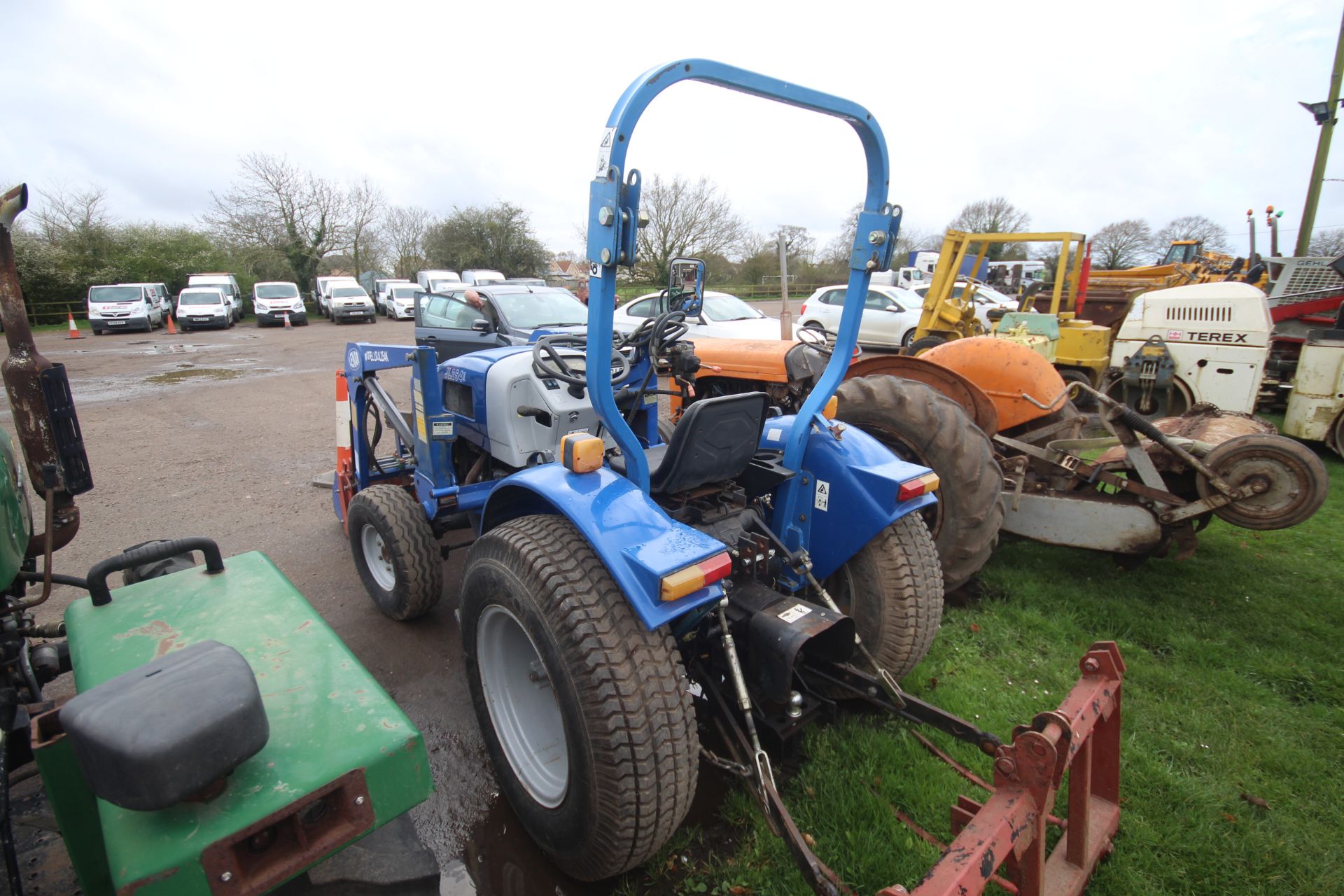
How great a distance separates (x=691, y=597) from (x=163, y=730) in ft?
3.74

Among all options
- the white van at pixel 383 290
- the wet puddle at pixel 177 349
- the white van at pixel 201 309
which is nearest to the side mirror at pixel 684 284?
the wet puddle at pixel 177 349

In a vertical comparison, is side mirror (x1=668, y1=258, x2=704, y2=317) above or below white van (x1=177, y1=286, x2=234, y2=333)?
above

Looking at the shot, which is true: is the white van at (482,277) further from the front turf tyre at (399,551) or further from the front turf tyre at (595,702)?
the front turf tyre at (595,702)

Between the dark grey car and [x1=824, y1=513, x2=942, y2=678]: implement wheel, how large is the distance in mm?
5275

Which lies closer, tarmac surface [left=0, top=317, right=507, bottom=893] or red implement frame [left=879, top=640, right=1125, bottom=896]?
red implement frame [left=879, top=640, right=1125, bottom=896]

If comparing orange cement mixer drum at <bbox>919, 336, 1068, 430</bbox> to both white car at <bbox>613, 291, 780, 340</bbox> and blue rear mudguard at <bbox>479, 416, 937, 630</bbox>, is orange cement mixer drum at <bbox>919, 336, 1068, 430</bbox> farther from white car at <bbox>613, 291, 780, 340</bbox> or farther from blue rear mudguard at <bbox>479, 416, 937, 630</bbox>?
white car at <bbox>613, 291, 780, 340</bbox>

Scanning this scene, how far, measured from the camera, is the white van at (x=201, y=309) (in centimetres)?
1995

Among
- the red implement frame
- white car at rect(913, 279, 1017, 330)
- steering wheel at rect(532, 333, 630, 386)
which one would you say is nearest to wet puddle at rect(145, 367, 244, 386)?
steering wheel at rect(532, 333, 630, 386)

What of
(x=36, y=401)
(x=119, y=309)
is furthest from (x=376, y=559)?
(x=119, y=309)

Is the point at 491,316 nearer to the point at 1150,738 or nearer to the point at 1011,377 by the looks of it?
the point at 1011,377

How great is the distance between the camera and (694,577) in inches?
68.7

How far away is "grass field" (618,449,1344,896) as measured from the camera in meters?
2.06

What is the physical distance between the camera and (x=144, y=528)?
15.8 feet

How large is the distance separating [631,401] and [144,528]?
4.12m
